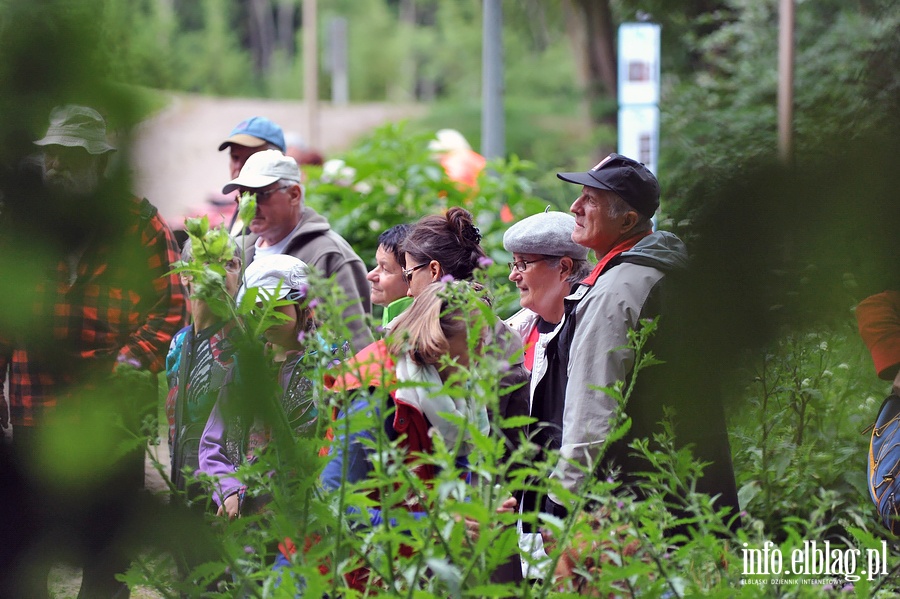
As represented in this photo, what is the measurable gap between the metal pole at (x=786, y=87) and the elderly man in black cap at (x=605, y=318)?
2.49 ft

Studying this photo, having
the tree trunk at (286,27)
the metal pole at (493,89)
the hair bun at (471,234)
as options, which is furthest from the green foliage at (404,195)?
the tree trunk at (286,27)

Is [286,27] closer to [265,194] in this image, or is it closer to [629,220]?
[265,194]

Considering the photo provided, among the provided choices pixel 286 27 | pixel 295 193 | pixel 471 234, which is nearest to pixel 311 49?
pixel 295 193

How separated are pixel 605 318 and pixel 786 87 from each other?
4.50 ft

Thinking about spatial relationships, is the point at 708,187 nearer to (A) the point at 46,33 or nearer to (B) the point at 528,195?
(A) the point at 46,33

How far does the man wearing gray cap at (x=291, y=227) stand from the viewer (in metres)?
3.73

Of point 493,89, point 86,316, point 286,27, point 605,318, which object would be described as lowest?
point 605,318

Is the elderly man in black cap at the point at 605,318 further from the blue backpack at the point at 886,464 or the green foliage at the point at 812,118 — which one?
the green foliage at the point at 812,118

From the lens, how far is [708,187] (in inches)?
37.3

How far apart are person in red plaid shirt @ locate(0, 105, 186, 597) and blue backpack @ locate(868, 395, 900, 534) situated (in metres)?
1.44

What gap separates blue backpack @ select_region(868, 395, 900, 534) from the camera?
1.93 meters

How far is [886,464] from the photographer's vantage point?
6.68 feet

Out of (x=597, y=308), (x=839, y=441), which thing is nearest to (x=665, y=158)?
(x=597, y=308)

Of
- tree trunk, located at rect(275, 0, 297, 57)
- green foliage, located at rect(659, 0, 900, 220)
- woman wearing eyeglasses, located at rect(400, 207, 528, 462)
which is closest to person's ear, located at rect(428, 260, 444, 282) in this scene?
woman wearing eyeglasses, located at rect(400, 207, 528, 462)
